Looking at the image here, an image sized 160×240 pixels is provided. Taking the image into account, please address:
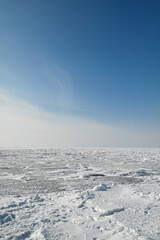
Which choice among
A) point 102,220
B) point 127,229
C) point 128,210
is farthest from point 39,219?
point 128,210

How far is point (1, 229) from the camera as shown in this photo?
7.81 feet

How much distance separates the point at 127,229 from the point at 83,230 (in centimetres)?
62

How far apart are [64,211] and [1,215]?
3.60 feet

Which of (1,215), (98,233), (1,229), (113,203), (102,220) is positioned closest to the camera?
(98,233)

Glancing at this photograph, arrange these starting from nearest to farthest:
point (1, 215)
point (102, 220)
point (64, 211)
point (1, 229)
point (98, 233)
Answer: point (98, 233)
point (1, 229)
point (102, 220)
point (1, 215)
point (64, 211)

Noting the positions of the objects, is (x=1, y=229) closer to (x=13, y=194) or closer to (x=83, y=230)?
(x=83, y=230)

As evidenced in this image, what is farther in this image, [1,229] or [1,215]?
[1,215]

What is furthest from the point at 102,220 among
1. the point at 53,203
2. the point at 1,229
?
the point at 1,229

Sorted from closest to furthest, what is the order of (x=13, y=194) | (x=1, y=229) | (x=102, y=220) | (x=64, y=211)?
(x=1, y=229) → (x=102, y=220) → (x=64, y=211) → (x=13, y=194)

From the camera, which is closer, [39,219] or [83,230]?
[83,230]

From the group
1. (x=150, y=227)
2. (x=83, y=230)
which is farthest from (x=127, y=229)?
(x=83, y=230)

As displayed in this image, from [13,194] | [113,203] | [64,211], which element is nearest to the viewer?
[64,211]

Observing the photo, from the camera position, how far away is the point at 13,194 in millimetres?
4320

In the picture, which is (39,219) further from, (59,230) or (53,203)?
(53,203)
